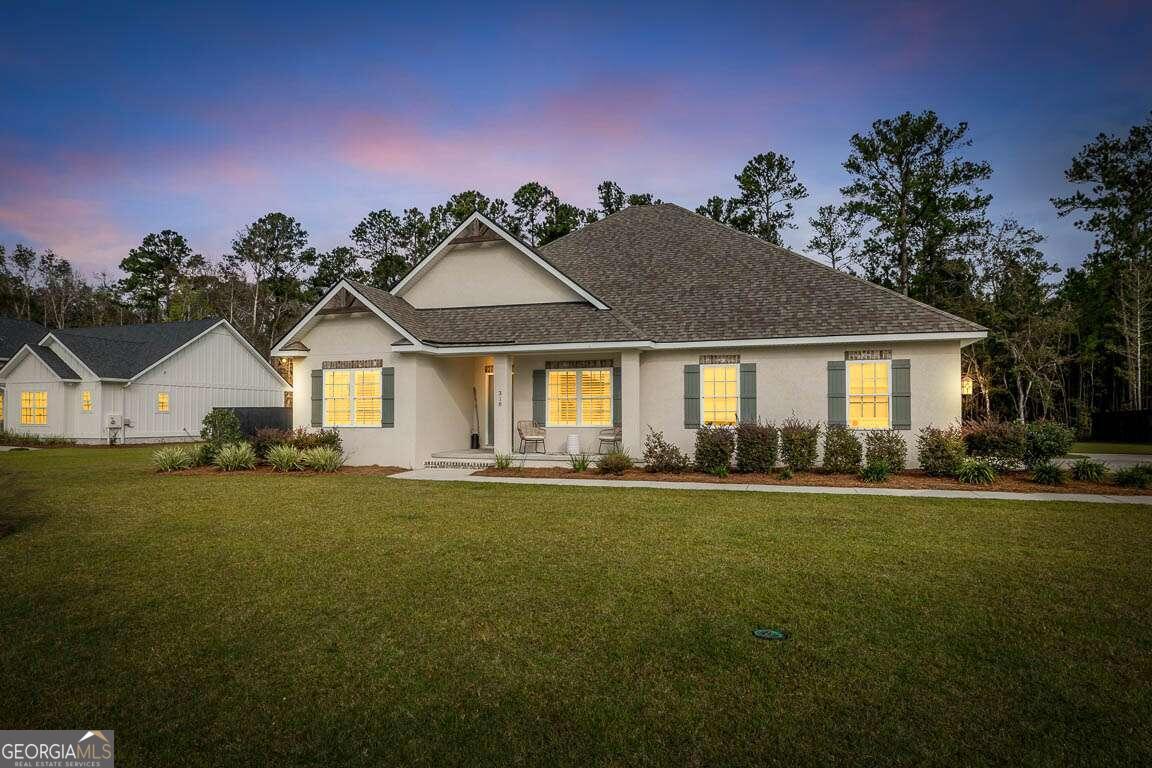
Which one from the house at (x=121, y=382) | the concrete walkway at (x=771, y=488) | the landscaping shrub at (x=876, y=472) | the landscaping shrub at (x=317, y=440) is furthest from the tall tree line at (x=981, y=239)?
the landscaping shrub at (x=876, y=472)

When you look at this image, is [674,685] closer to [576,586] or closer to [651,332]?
[576,586]

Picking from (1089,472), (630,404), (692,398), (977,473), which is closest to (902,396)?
(977,473)

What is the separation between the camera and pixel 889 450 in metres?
13.2

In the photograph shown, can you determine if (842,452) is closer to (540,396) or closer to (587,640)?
(540,396)

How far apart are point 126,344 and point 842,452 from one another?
101 feet

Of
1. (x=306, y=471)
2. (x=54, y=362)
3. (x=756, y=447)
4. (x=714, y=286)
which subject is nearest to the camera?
(x=756, y=447)

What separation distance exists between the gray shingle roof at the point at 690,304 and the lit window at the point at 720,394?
3.08 feet

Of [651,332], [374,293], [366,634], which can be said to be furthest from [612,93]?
[366,634]

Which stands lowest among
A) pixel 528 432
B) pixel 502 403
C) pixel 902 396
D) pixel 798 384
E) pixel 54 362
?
pixel 528 432

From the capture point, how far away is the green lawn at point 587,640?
3184mm

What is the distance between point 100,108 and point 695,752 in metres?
22.7

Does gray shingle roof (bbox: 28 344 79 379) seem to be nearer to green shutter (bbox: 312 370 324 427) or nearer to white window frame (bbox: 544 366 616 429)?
green shutter (bbox: 312 370 324 427)

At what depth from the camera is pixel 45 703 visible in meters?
3.54

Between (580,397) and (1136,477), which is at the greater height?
(580,397)
